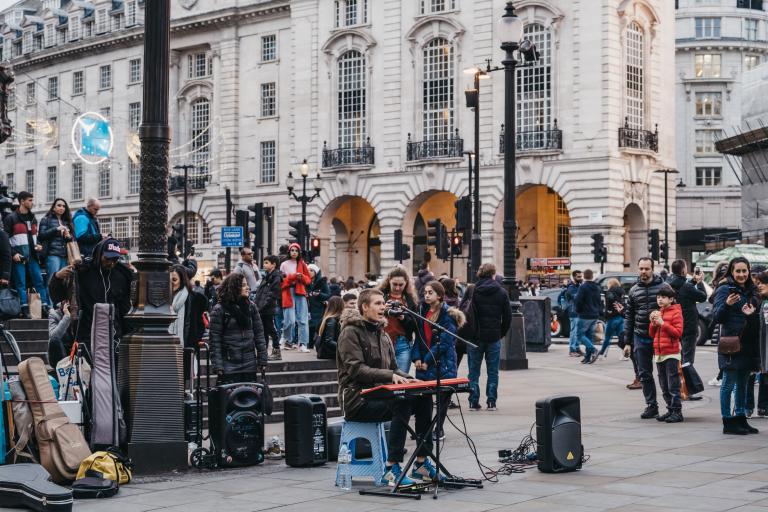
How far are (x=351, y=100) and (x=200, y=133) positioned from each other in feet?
36.3

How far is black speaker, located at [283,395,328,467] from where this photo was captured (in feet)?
38.2

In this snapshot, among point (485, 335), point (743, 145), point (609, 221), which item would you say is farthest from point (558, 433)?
point (609, 221)

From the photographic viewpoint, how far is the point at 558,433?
1109 cm

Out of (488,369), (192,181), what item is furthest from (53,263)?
(192,181)

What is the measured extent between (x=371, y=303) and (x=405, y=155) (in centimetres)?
4712

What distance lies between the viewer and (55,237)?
1820cm

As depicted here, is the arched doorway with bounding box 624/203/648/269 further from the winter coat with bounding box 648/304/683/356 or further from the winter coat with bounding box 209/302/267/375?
the winter coat with bounding box 209/302/267/375

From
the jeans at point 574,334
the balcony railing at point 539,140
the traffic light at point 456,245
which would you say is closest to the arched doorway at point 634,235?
the balcony railing at point 539,140

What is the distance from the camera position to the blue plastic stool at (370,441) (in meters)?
10.2

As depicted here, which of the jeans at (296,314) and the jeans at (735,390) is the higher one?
the jeans at (296,314)

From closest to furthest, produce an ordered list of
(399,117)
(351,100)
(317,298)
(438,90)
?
(317,298)
(438,90)
(399,117)
(351,100)

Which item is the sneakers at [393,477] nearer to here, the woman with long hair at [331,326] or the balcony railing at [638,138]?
the woman with long hair at [331,326]

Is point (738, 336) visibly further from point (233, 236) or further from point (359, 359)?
point (233, 236)

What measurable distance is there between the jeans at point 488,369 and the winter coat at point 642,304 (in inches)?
77.5
